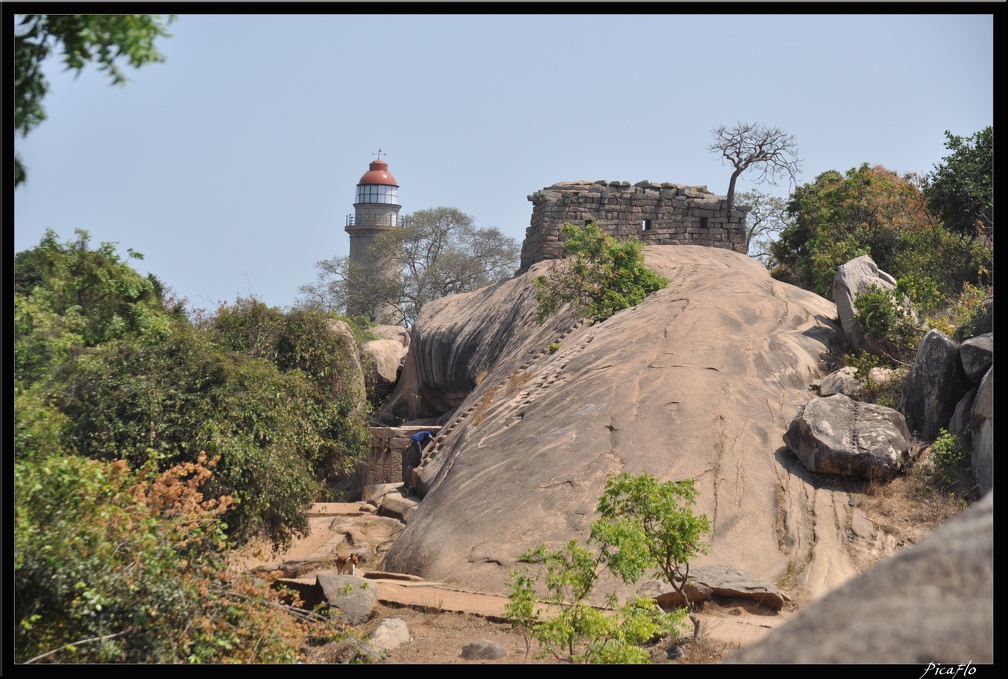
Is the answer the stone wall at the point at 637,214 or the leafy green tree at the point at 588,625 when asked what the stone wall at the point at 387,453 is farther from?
the leafy green tree at the point at 588,625

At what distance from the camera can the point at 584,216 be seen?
63.5ft

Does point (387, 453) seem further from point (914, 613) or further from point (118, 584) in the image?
point (914, 613)

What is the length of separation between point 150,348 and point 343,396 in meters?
4.18

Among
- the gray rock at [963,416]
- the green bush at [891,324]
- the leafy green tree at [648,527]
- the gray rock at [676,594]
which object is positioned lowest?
the gray rock at [676,594]

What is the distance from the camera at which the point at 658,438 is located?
10.5 meters

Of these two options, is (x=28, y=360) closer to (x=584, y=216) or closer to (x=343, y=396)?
(x=343, y=396)

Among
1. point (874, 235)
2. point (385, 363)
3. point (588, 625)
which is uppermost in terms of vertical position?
point (874, 235)

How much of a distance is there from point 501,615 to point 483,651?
2.70 feet

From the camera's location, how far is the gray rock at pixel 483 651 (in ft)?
23.3

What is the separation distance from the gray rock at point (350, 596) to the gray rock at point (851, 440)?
15.6ft

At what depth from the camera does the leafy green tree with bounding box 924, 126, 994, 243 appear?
16.9m

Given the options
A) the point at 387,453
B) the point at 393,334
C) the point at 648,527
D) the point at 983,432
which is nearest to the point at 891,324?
the point at 983,432

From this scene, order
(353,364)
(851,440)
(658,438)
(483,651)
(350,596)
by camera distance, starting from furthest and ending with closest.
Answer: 1. (353,364)
2. (658,438)
3. (851,440)
4. (350,596)
5. (483,651)

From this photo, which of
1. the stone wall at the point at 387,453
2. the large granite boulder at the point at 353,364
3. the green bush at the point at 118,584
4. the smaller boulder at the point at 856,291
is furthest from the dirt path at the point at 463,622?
the stone wall at the point at 387,453
